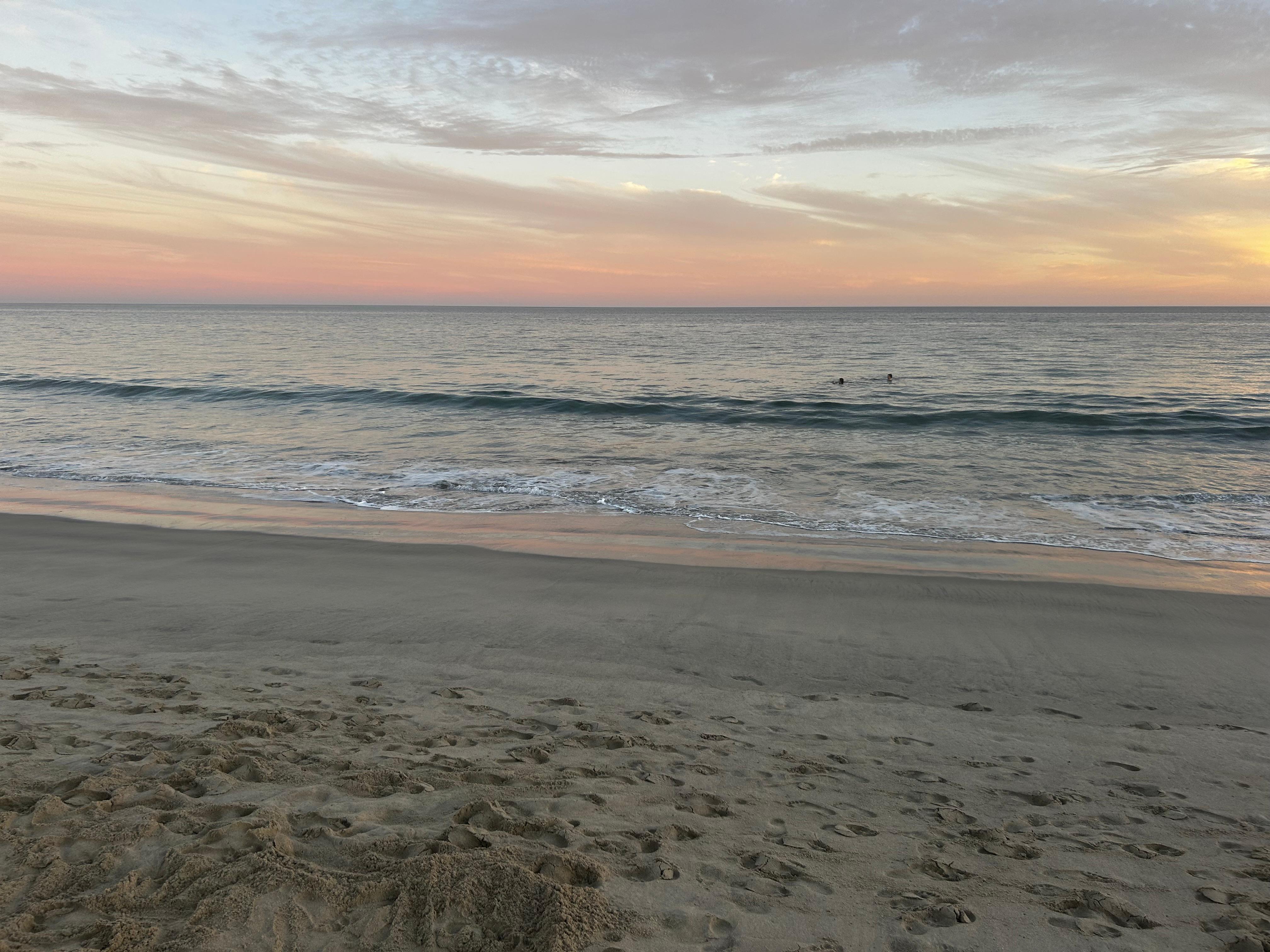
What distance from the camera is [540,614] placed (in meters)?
6.96

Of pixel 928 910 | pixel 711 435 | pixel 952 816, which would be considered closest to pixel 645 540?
pixel 952 816

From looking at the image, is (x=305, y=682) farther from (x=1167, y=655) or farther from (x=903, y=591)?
(x=1167, y=655)

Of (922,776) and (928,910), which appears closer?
(928,910)

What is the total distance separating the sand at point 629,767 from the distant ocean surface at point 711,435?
168 inches

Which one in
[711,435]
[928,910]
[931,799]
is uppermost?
[711,435]

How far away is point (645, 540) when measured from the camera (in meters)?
10.0

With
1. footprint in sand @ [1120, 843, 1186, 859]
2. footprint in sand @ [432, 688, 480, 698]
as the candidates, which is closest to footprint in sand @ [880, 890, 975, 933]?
footprint in sand @ [1120, 843, 1186, 859]

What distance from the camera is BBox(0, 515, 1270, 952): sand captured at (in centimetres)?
267

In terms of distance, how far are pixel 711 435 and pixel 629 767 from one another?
1652 cm

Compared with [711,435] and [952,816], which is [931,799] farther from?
[711,435]

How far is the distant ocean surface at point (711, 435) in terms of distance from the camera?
11992 mm

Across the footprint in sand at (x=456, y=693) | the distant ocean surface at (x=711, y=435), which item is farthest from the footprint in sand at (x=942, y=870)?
the distant ocean surface at (x=711, y=435)

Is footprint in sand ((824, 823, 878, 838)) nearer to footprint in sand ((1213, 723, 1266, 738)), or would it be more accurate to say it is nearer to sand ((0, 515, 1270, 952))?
sand ((0, 515, 1270, 952))

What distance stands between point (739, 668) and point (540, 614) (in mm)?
2077
